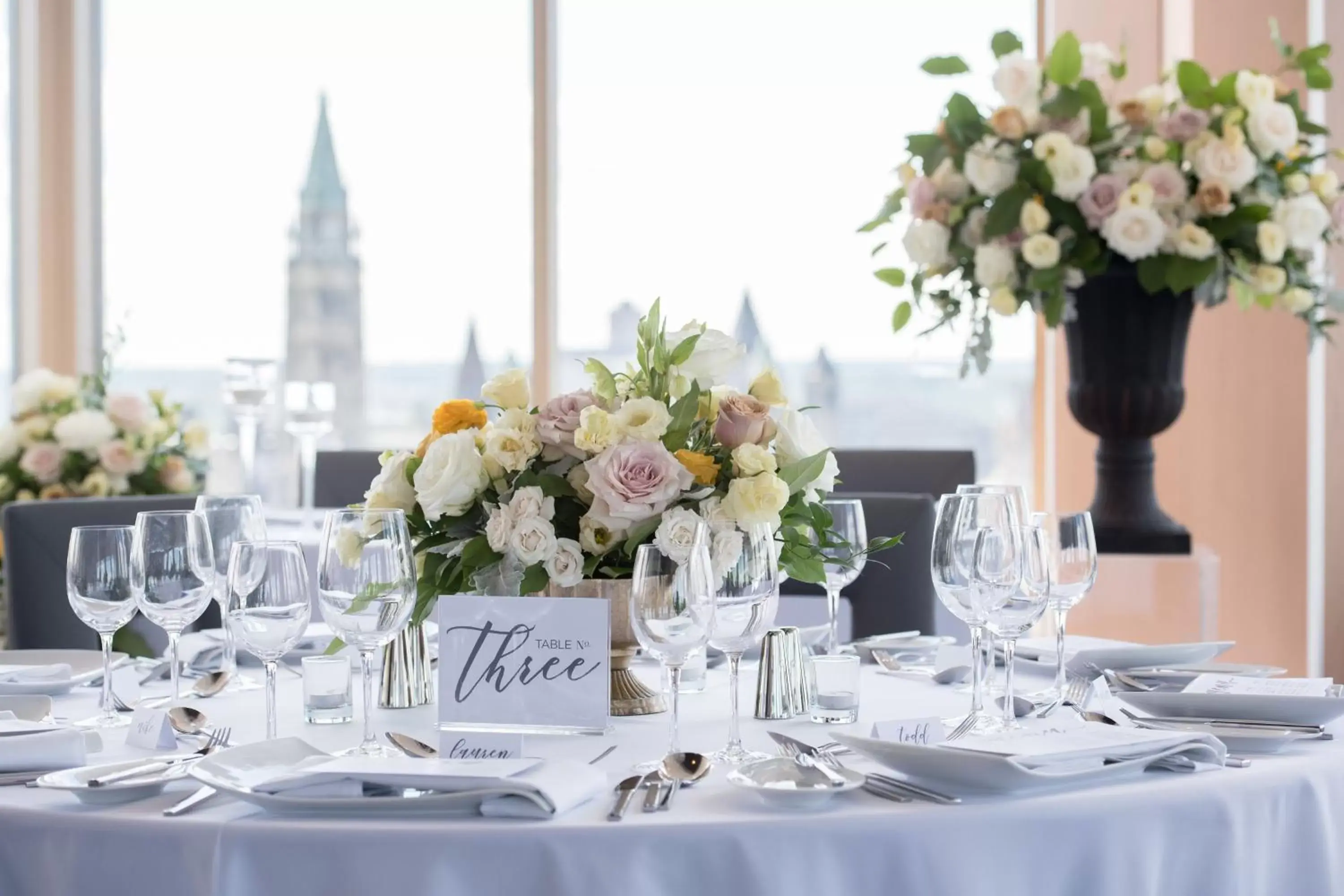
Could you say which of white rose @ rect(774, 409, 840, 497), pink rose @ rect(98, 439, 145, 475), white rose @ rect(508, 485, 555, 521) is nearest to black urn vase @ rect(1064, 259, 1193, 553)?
white rose @ rect(774, 409, 840, 497)

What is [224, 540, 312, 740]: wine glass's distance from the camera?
130 cm

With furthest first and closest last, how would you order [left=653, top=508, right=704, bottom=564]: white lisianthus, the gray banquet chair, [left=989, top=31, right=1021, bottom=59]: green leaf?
1. [left=989, top=31, right=1021, bottom=59]: green leaf
2. the gray banquet chair
3. [left=653, top=508, right=704, bottom=564]: white lisianthus

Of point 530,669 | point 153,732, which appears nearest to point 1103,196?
point 530,669

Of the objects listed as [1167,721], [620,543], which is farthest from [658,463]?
[1167,721]

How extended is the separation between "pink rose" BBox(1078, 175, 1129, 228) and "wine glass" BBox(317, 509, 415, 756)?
5.80 feet

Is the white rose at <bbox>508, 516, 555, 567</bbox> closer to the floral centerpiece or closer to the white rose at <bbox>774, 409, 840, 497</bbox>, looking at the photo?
the white rose at <bbox>774, 409, 840, 497</bbox>

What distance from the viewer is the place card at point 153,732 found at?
136cm

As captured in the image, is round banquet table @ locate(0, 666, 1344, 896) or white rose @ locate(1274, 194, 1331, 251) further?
white rose @ locate(1274, 194, 1331, 251)

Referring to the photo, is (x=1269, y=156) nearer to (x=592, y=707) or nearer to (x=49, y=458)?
(x=592, y=707)

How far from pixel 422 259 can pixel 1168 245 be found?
2.75 meters

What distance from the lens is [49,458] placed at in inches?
135

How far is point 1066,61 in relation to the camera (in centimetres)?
271

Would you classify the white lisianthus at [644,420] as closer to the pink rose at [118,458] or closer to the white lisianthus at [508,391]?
the white lisianthus at [508,391]

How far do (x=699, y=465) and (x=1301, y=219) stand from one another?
1.67m
